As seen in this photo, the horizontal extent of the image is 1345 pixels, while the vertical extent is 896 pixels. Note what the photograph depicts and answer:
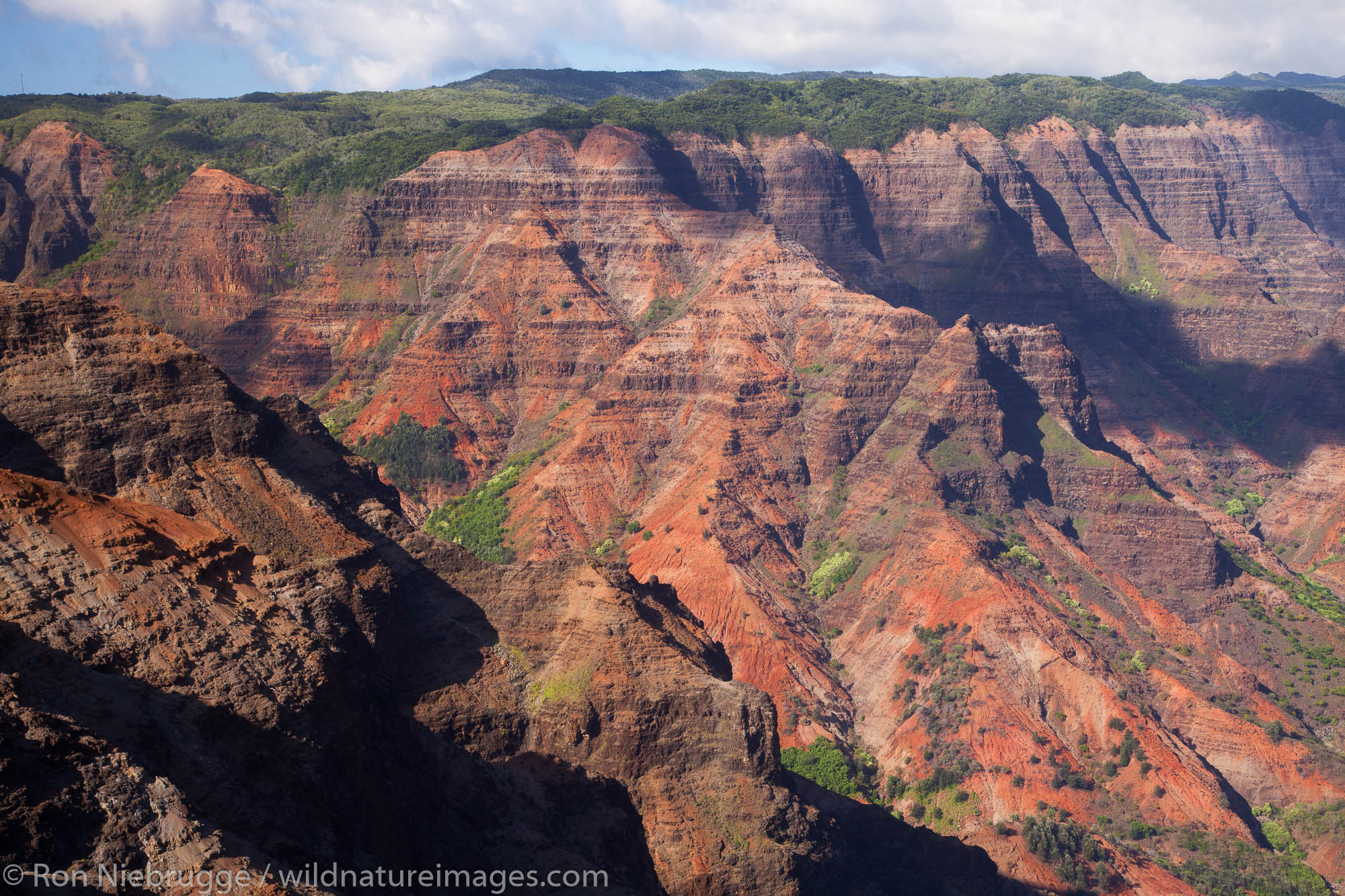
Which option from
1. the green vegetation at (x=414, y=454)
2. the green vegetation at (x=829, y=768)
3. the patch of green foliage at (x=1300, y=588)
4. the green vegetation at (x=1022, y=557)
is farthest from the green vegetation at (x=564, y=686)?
the patch of green foliage at (x=1300, y=588)

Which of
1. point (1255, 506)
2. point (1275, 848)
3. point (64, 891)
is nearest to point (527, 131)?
point (1255, 506)

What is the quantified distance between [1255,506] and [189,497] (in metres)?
137

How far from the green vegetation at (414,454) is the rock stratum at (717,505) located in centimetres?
44

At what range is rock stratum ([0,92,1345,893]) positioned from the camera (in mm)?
48594

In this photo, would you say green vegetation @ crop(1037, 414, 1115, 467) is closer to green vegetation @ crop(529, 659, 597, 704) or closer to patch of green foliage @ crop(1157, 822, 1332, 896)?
patch of green foliage @ crop(1157, 822, 1332, 896)

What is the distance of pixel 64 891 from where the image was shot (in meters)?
28.1

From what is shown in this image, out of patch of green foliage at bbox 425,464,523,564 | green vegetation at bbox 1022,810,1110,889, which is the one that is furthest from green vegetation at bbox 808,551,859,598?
green vegetation at bbox 1022,810,1110,889

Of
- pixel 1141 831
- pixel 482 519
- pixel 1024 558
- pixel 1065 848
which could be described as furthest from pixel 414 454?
pixel 1141 831

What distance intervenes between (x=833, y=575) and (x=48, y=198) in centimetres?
12778

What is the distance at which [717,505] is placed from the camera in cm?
11719

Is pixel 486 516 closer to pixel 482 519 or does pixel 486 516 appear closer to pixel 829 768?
pixel 482 519

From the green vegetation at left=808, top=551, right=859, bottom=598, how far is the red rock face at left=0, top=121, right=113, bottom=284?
115 metres

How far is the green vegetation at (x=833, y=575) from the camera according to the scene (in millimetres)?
114812

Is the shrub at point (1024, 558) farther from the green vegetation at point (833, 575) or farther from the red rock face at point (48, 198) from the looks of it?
the red rock face at point (48, 198)
